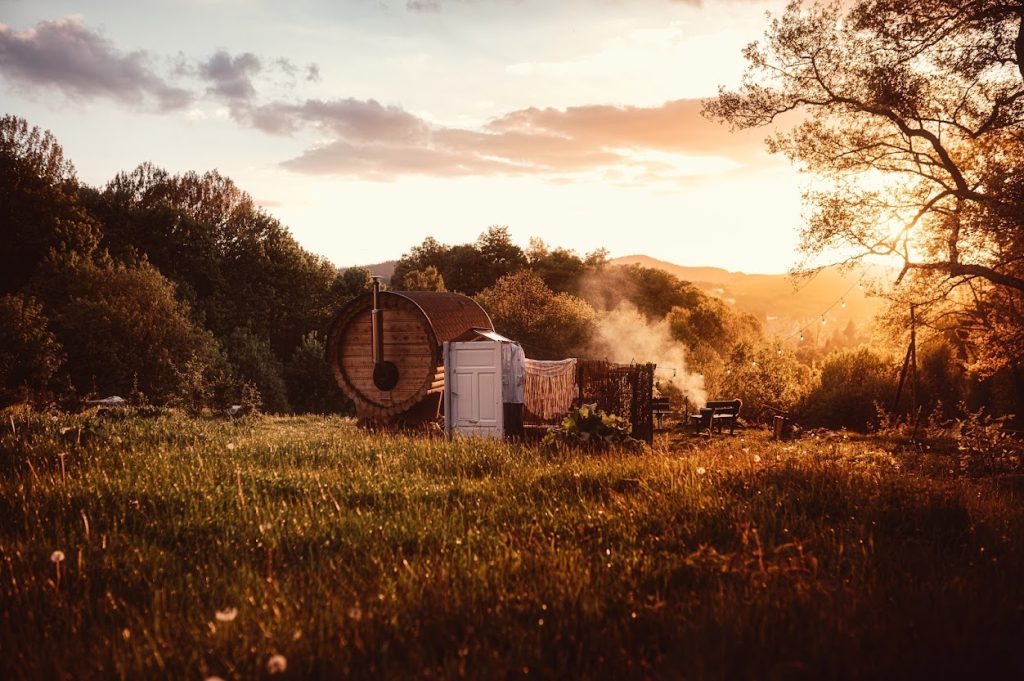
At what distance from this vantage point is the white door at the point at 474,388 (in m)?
18.2

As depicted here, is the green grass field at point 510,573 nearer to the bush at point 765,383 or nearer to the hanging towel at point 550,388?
the hanging towel at point 550,388

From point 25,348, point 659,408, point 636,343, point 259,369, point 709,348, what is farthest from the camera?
point 259,369

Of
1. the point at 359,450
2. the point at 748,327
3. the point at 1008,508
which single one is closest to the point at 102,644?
the point at 359,450

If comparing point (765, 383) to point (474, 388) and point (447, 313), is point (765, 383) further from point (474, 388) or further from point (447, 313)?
point (474, 388)

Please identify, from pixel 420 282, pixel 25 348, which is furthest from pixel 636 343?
pixel 25 348

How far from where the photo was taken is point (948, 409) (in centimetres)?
2648

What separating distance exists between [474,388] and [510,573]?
1428 cm

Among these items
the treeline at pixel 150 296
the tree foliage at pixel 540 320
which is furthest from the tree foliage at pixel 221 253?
the tree foliage at pixel 540 320

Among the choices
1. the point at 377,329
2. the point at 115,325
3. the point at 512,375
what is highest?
the point at 115,325

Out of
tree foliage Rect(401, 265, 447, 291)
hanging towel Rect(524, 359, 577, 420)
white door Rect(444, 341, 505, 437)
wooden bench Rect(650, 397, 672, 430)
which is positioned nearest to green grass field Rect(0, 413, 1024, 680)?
white door Rect(444, 341, 505, 437)

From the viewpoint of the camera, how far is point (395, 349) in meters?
21.6

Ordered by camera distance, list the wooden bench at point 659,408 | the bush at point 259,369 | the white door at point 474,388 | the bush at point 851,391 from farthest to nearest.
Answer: the bush at point 259,369 → the bush at point 851,391 → the wooden bench at point 659,408 → the white door at point 474,388

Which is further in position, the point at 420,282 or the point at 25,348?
the point at 420,282

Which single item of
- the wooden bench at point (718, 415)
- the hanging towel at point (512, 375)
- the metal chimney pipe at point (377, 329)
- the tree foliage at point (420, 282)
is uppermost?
the tree foliage at point (420, 282)
